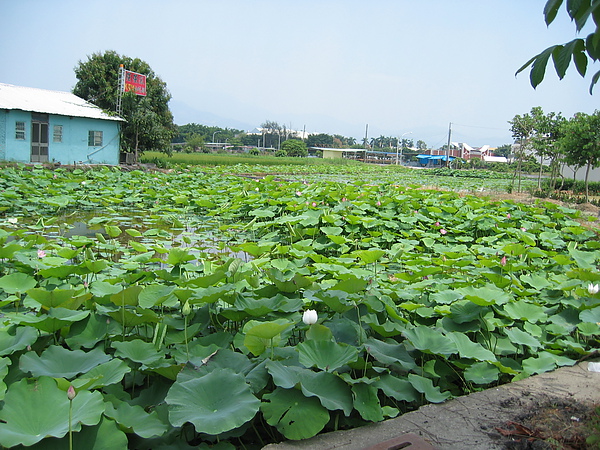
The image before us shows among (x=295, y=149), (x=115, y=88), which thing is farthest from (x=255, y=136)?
(x=115, y=88)

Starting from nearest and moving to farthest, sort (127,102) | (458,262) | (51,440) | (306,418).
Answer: (51,440), (306,418), (458,262), (127,102)

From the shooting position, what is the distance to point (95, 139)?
1778 centimetres

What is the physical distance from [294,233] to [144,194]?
446 centimetres

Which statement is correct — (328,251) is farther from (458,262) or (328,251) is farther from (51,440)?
(51,440)

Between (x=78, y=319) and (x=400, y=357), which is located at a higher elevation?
(x=78, y=319)

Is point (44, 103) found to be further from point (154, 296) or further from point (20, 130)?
point (154, 296)

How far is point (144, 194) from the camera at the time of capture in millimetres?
8750

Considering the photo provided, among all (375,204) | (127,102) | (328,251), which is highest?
(127,102)

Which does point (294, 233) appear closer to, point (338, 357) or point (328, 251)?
point (328, 251)

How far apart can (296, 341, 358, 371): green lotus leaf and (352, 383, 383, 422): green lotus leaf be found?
0.33 feet

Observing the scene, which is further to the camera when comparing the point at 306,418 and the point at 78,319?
the point at 78,319

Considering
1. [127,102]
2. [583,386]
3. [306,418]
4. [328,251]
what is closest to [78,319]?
[306,418]

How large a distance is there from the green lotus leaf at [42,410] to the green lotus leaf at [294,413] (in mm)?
521

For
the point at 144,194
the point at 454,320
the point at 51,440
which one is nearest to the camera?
the point at 51,440
